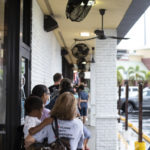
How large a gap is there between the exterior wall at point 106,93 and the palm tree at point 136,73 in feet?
102

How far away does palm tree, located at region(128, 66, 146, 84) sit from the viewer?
Result: 3756 centimetres

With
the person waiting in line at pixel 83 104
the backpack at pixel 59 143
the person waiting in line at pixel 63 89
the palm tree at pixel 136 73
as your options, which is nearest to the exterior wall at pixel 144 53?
the palm tree at pixel 136 73

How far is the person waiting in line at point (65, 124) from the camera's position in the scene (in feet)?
7.57

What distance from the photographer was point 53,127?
7.54 feet

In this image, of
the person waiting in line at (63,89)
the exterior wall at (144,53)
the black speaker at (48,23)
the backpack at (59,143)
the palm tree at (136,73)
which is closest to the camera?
the backpack at (59,143)

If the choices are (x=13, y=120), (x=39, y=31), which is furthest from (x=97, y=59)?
(x=13, y=120)

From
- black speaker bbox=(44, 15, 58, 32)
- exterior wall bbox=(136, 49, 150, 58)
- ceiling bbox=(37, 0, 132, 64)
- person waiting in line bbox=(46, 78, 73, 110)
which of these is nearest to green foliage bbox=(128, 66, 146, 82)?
exterior wall bbox=(136, 49, 150, 58)

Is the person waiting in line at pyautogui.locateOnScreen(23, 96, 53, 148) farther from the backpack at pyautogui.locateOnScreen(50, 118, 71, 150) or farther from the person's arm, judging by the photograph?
the backpack at pyautogui.locateOnScreen(50, 118, 71, 150)

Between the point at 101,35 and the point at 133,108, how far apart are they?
1128 centimetres

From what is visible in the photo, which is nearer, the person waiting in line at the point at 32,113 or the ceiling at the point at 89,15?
the person waiting in line at the point at 32,113

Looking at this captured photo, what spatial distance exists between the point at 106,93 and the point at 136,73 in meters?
31.8

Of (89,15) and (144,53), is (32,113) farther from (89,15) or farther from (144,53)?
(144,53)

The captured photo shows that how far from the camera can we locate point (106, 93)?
698cm

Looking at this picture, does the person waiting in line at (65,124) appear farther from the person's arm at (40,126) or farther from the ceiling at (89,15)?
the ceiling at (89,15)
